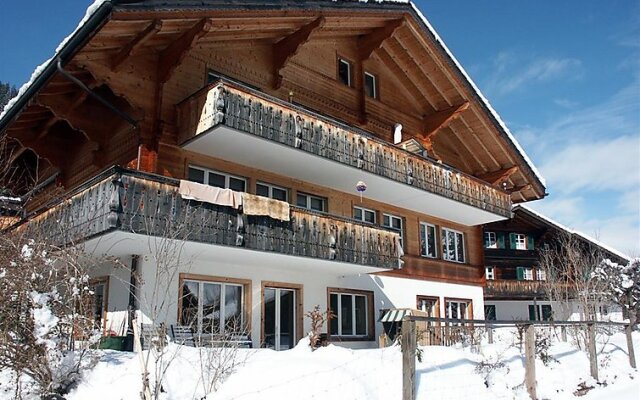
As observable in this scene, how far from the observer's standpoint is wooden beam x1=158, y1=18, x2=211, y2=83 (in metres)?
13.5

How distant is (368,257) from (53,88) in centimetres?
919

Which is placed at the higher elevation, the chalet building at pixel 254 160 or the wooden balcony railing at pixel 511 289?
the chalet building at pixel 254 160

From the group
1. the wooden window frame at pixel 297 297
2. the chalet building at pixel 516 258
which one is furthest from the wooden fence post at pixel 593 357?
the chalet building at pixel 516 258

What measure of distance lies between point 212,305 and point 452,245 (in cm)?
1221

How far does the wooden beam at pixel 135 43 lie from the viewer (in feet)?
41.5

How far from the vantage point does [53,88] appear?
1430 cm

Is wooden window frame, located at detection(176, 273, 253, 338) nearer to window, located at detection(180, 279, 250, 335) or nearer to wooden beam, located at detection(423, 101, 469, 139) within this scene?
window, located at detection(180, 279, 250, 335)

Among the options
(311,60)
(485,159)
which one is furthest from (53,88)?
(485,159)

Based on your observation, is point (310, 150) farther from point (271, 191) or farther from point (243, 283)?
point (243, 283)

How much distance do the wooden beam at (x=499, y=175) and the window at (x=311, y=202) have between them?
390 inches

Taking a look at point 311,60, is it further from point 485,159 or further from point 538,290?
point 538,290

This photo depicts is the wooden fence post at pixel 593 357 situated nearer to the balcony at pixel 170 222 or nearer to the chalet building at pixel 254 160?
the chalet building at pixel 254 160

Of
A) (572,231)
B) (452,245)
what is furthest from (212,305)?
(572,231)

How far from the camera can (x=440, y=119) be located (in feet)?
73.4
